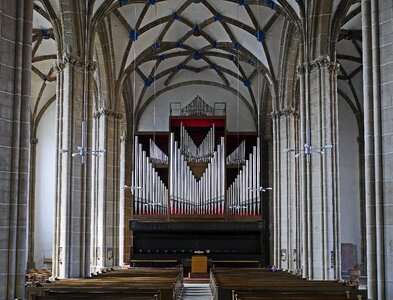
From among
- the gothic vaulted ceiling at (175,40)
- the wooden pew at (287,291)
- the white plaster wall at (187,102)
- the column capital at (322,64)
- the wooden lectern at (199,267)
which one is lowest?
the wooden lectern at (199,267)

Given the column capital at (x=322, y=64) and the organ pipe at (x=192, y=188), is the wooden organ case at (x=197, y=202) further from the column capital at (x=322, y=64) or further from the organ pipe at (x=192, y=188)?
the column capital at (x=322, y=64)

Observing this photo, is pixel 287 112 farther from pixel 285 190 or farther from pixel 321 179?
pixel 321 179

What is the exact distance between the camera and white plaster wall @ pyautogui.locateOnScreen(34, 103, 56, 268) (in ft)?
115

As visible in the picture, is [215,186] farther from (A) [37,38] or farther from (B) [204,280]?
(A) [37,38]

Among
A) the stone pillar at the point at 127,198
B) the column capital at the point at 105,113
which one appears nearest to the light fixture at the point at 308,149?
the column capital at the point at 105,113

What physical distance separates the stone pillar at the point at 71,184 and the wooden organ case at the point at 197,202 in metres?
11.5

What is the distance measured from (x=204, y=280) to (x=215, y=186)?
19.6 feet

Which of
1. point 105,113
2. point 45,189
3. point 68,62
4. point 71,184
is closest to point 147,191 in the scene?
point 45,189

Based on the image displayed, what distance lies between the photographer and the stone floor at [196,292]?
22.8m

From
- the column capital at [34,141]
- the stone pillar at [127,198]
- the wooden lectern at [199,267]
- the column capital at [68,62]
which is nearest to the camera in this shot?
the column capital at [68,62]

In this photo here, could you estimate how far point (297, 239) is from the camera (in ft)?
91.0

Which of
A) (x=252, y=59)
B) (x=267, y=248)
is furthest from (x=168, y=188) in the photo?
(x=252, y=59)

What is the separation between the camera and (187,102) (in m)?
38.7

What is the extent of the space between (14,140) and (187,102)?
26.2m
